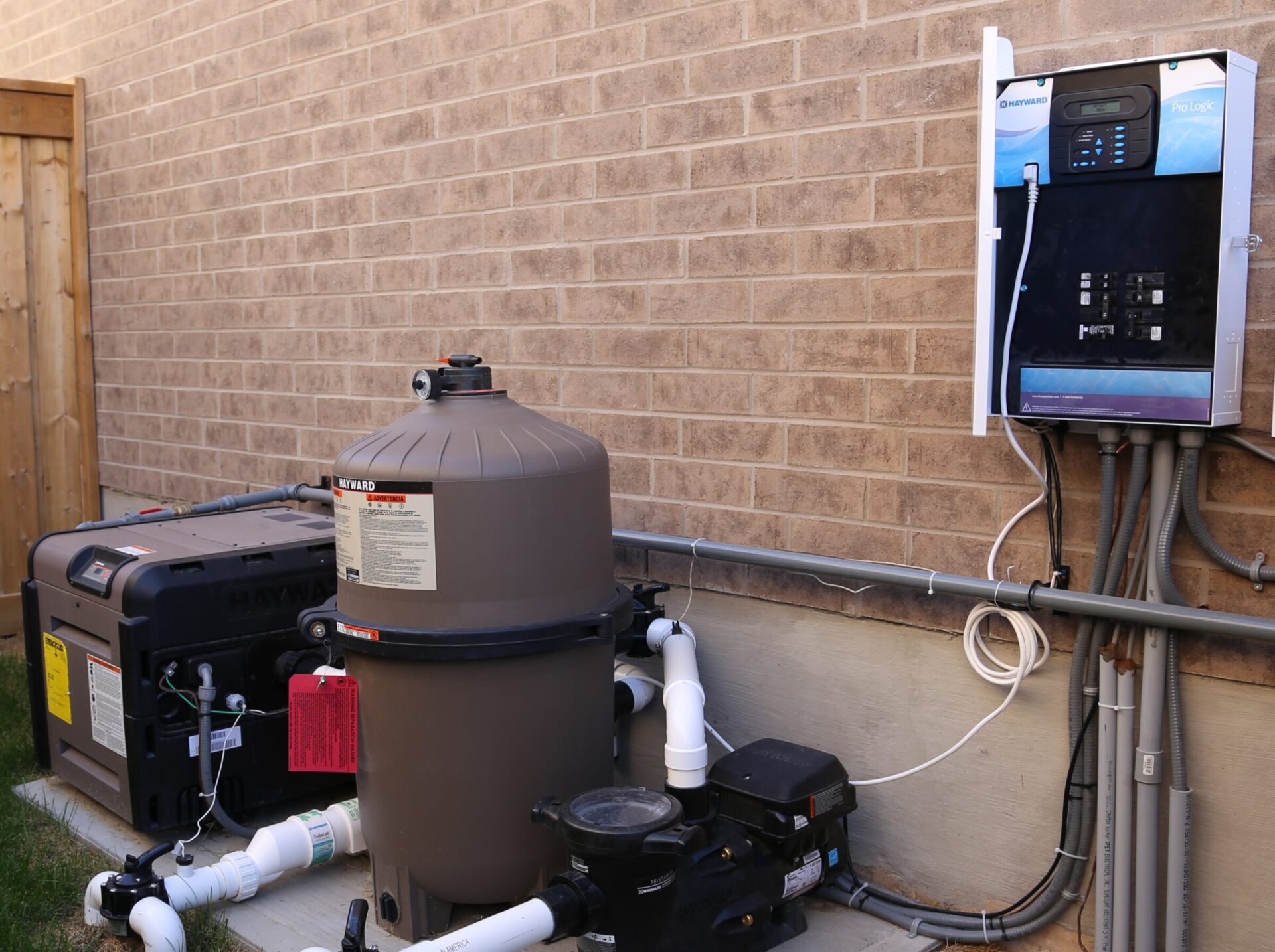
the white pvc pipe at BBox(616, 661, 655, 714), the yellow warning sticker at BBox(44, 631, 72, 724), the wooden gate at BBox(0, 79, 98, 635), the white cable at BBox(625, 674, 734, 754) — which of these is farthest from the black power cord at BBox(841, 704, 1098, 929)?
the wooden gate at BBox(0, 79, 98, 635)

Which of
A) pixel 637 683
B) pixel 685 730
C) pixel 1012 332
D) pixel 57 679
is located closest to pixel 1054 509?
pixel 1012 332

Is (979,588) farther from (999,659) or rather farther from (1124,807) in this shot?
(1124,807)

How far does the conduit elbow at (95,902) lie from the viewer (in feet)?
9.75

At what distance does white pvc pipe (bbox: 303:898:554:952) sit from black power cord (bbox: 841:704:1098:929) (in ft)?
3.06

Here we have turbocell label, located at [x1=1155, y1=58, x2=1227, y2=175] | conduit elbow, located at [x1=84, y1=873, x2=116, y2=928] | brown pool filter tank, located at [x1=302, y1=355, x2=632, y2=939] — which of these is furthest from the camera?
conduit elbow, located at [x1=84, y1=873, x2=116, y2=928]

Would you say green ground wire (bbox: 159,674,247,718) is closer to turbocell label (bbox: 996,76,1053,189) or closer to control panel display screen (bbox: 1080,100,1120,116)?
turbocell label (bbox: 996,76,1053,189)

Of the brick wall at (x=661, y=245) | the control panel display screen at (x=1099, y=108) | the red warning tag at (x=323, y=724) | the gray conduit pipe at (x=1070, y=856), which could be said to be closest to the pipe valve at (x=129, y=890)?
the red warning tag at (x=323, y=724)

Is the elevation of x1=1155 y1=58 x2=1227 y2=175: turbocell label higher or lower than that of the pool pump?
higher

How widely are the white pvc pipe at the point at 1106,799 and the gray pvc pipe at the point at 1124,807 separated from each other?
1 cm

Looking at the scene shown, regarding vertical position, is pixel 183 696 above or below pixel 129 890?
above

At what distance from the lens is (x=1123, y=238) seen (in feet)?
8.09

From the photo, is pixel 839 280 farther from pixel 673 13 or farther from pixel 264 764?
pixel 264 764

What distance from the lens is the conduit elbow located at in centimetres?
297

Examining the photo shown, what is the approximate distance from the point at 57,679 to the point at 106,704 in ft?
1.34
